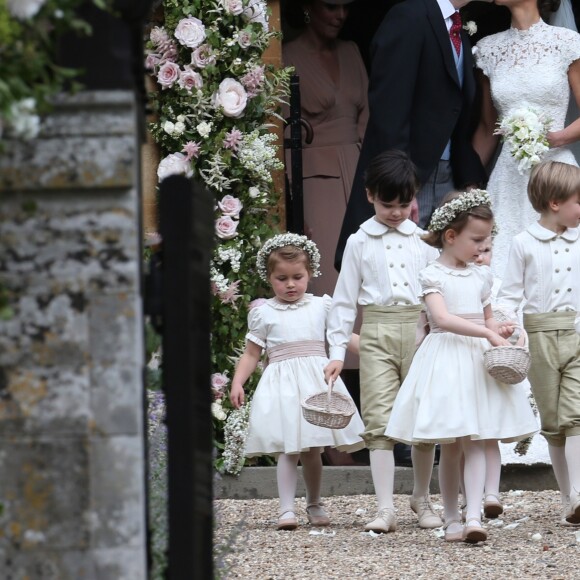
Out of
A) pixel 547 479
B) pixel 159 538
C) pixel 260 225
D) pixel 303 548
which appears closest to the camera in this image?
pixel 159 538

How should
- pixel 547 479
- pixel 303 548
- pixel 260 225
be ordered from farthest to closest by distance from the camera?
pixel 260 225
pixel 547 479
pixel 303 548

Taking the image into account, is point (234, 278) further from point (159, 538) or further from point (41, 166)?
point (41, 166)

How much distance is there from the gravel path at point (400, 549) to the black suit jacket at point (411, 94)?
5.79ft

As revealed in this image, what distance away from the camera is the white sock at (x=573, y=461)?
19.9ft

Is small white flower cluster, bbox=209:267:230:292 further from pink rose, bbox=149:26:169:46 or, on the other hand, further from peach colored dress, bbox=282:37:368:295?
pink rose, bbox=149:26:169:46

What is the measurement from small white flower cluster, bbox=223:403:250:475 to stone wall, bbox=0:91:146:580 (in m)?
5.02

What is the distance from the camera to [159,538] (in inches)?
137

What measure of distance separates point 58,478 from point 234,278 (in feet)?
18.0

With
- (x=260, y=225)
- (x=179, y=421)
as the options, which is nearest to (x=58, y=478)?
(x=179, y=421)

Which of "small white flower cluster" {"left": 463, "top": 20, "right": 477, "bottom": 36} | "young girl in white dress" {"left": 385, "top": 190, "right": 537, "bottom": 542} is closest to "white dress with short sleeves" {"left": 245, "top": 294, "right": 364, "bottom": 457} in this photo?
"young girl in white dress" {"left": 385, "top": 190, "right": 537, "bottom": 542}

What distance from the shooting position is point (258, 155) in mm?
7863

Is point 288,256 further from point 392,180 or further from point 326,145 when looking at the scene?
point 326,145

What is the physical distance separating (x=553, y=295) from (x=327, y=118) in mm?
2942

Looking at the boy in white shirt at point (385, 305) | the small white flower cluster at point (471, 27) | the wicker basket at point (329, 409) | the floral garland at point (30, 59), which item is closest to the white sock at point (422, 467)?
the boy in white shirt at point (385, 305)
